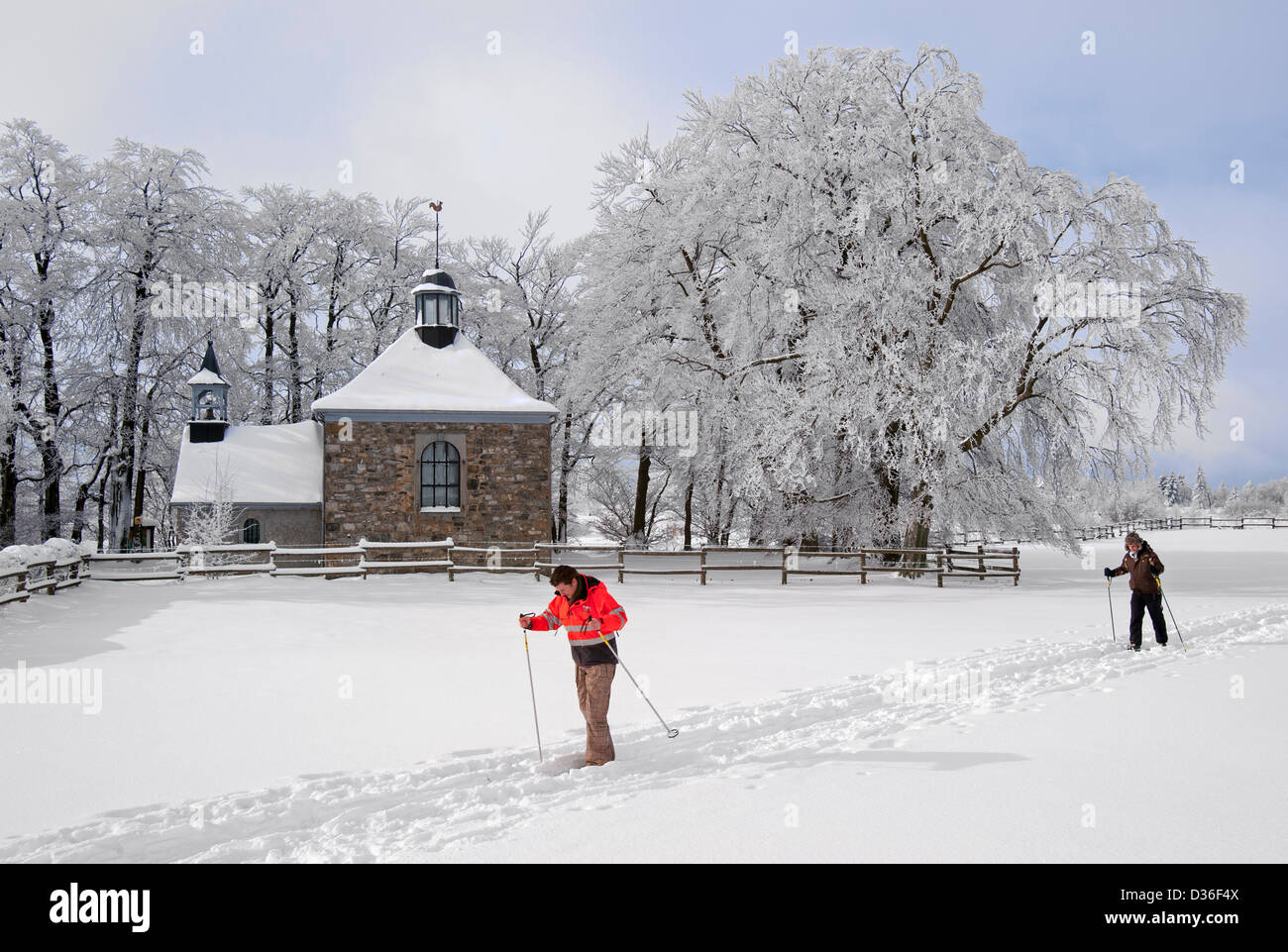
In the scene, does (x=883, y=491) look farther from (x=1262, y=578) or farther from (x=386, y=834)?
(x=386, y=834)

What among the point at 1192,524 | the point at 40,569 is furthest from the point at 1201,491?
the point at 40,569

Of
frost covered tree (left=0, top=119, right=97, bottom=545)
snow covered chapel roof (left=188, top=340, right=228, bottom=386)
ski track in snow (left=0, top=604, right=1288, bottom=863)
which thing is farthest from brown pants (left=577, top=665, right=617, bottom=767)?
frost covered tree (left=0, top=119, right=97, bottom=545)

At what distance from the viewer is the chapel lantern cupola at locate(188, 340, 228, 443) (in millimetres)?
25922

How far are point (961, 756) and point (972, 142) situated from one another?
19630 mm

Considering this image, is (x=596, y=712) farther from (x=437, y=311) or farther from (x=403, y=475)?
(x=437, y=311)

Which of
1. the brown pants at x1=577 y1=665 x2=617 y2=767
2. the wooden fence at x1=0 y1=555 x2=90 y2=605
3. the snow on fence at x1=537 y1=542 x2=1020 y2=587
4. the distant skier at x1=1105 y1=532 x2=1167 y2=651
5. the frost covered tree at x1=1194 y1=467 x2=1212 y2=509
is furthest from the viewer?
the frost covered tree at x1=1194 y1=467 x2=1212 y2=509

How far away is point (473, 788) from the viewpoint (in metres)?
5.32

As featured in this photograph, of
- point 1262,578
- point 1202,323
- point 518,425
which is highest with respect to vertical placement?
point 1202,323

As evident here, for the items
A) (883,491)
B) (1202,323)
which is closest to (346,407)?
(883,491)

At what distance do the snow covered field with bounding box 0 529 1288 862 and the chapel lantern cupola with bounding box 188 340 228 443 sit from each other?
1447cm

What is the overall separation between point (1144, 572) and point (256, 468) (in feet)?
71.9

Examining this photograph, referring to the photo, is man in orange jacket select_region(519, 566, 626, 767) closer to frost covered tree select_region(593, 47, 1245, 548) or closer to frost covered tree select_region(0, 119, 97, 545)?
frost covered tree select_region(593, 47, 1245, 548)

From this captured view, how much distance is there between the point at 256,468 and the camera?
24656mm

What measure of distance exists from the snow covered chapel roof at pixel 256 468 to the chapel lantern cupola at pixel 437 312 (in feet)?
14.5
